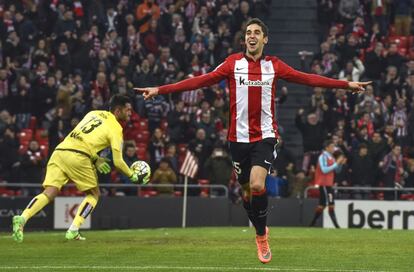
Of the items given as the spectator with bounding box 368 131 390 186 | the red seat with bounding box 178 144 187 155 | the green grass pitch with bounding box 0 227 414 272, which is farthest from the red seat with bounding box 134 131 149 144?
the green grass pitch with bounding box 0 227 414 272

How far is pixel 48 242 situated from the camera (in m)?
18.6

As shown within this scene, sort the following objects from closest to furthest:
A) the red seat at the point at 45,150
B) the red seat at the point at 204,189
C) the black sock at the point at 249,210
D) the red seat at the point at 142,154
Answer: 1. the black sock at the point at 249,210
2. the red seat at the point at 45,150
3. the red seat at the point at 142,154
4. the red seat at the point at 204,189

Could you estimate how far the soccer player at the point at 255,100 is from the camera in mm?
14195

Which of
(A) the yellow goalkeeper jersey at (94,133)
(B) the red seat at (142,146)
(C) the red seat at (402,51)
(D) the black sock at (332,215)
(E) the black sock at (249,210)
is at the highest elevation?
(C) the red seat at (402,51)

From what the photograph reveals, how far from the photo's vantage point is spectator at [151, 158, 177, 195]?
2848cm

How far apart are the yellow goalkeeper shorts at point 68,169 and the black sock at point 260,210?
467 cm

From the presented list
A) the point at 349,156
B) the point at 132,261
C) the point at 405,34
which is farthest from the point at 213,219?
the point at 132,261

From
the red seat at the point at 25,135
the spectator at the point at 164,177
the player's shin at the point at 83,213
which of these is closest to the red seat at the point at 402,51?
the spectator at the point at 164,177

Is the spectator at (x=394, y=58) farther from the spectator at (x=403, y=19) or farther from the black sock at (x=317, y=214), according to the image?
the black sock at (x=317, y=214)

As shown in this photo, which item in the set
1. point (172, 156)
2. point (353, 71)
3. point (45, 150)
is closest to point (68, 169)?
point (45, 150)

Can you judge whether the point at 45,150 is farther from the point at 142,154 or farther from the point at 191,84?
the point at 191,84

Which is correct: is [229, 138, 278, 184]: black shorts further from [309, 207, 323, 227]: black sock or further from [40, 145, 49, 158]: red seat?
[40, 145, 49, 158]: red seat

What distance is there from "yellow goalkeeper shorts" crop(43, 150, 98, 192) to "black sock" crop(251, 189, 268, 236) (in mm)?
4666

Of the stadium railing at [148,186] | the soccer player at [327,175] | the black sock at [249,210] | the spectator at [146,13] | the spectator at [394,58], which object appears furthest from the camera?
the spectator at [146,13]
